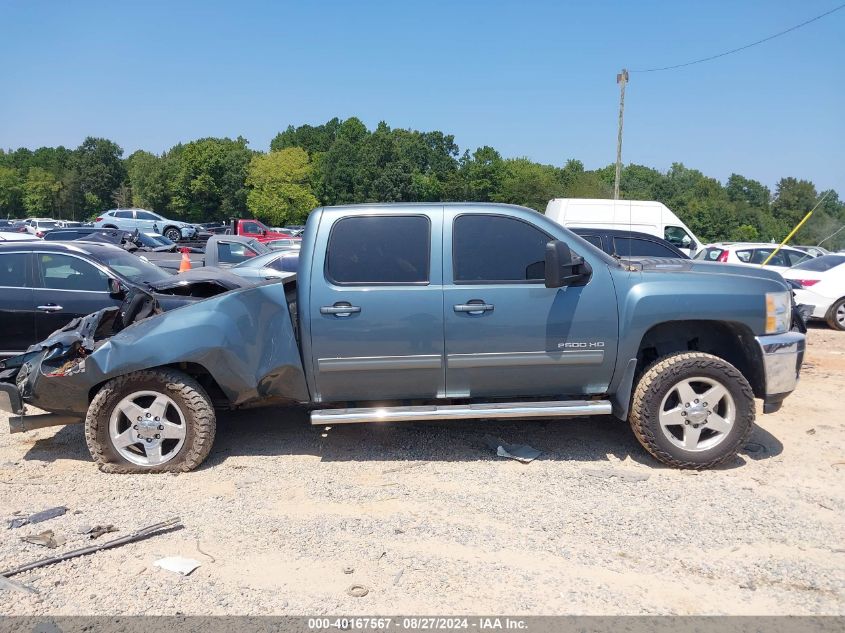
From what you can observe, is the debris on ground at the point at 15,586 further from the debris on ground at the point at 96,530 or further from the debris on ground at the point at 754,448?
the debris on ground at the point at 754,448

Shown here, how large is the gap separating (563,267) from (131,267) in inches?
226

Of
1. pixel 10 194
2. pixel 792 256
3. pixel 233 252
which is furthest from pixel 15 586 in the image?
pixel 10 194

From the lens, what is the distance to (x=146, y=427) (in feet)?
15.5

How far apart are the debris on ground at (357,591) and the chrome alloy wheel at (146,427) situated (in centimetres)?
206

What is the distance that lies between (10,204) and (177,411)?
108365mm

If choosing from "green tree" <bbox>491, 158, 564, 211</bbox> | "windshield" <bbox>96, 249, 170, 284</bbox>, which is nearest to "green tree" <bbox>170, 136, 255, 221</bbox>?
"green tree" <bbox>491, 158, 564, 211</bbox>

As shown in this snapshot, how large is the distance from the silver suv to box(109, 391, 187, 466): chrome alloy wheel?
1397 inches

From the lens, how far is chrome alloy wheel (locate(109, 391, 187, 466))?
470cm

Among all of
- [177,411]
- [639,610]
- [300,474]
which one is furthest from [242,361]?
[639,610]

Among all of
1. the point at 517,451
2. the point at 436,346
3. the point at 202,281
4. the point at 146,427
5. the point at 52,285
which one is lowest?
the point at 517,451

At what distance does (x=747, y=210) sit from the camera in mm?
69875

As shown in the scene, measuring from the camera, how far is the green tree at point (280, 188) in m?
71.4

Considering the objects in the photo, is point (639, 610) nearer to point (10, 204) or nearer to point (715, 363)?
point (715, 363)

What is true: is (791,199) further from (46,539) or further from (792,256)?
(46,539)
